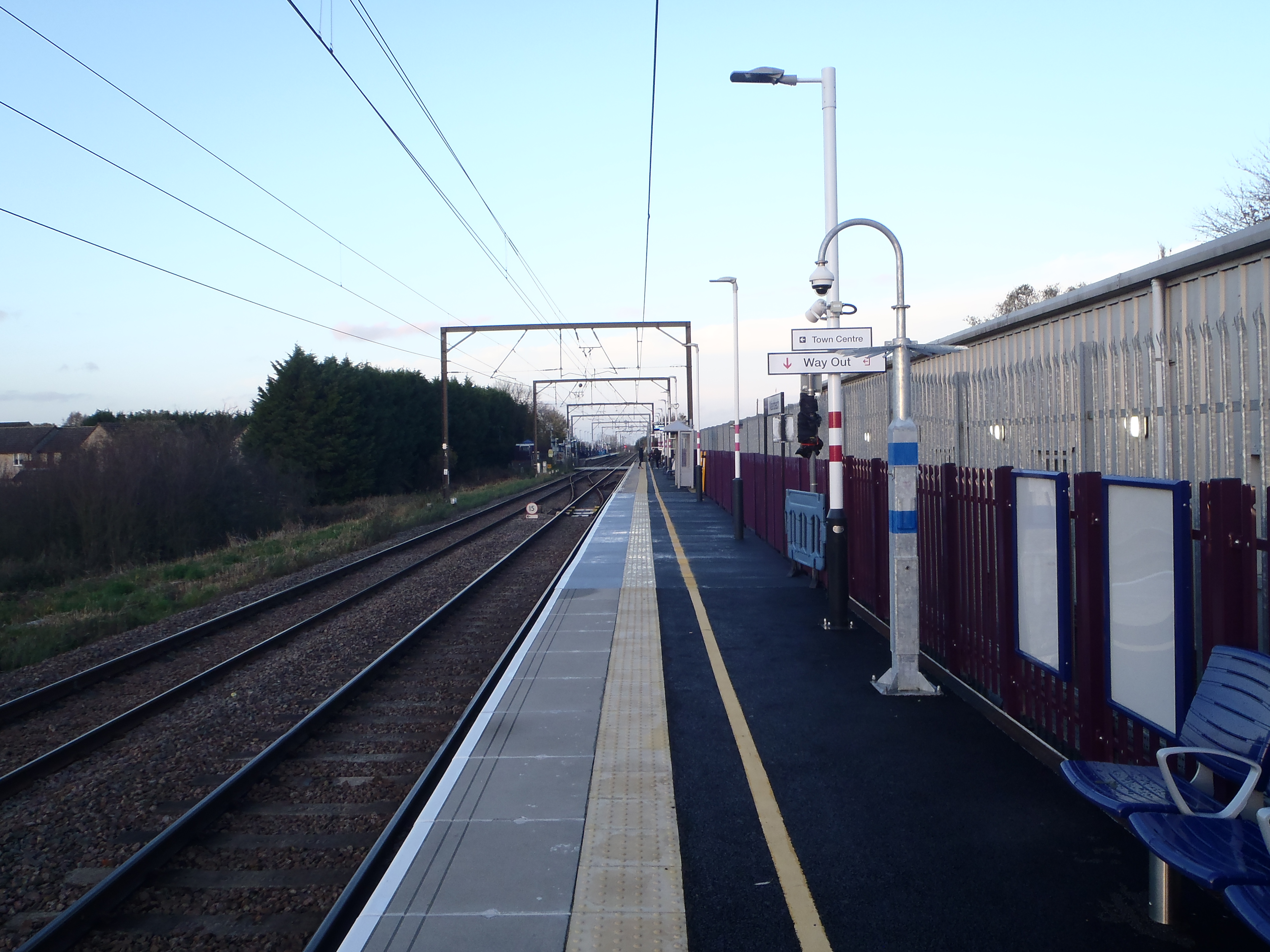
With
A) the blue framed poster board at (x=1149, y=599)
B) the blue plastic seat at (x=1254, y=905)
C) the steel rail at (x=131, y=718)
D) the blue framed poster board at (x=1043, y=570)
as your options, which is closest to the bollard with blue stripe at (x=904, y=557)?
the blue framed poster board at (x=1043, y=570)

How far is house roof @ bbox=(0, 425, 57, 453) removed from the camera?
6850 cm

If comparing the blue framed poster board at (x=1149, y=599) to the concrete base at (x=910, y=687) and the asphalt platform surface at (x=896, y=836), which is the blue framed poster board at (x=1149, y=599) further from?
the concrete base at (x=910, y=687)

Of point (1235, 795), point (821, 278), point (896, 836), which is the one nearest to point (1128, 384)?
point (821, 278)

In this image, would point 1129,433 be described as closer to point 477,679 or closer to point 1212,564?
point 1212,564

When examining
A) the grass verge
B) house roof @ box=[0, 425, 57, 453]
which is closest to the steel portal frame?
the grass verge

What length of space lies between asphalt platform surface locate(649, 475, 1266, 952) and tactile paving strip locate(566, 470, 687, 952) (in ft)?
0.33

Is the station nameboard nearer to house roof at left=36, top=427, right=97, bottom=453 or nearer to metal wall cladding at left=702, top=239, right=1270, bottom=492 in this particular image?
metal wall cladding at left=702, top=239, right=1270, bottom=492

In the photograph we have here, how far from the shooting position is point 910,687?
6.61 metres

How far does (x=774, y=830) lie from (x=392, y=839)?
6.50 feet

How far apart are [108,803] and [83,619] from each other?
345 inches

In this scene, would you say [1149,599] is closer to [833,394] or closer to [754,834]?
[754,834]

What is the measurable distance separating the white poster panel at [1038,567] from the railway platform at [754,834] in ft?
2.19

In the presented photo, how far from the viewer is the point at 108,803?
572cm

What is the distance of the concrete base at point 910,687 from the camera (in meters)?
6.58
